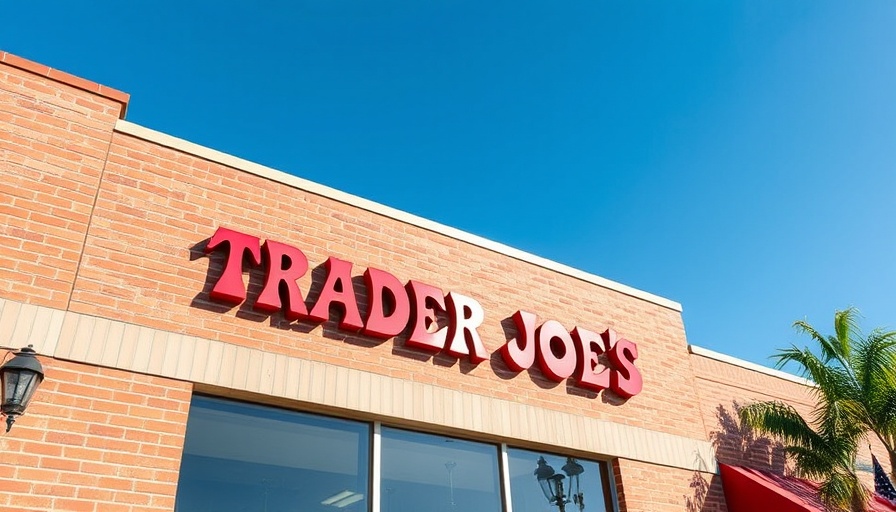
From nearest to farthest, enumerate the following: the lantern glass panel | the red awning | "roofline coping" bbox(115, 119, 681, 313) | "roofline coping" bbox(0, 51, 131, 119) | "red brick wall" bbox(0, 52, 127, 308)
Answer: the lantern glass panel → "red brick wall" bbox(0, 52, 127, 308) → "roofline coping" bbox(0, 51, 131, 119) → "roofline coping" bbox(115, 119, 681, 313) → the red awning

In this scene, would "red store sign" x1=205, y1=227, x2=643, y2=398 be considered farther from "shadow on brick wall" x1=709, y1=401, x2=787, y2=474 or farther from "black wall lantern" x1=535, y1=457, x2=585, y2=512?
"shadow on brick wall" x1=709, y1=401, x2=787, y2=474

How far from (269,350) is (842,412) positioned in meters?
9.55

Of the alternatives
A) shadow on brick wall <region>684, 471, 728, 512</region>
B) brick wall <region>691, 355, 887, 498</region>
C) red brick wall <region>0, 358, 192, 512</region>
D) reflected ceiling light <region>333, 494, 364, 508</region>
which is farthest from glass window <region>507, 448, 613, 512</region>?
red brick wall <region>0, 358, 192, 512</region>

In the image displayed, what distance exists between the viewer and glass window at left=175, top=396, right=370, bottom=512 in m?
6.48

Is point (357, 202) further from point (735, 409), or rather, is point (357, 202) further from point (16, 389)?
point (735, 409)

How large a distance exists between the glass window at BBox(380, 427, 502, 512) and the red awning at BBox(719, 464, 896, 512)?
13.9ft

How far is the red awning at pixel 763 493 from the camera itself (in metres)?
9.60

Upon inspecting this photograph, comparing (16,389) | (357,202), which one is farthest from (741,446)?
(16,389)

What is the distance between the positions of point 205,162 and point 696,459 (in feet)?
26.6

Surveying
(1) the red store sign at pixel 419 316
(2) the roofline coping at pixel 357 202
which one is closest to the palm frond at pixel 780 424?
(2) the roofline coping at pixel 357 202

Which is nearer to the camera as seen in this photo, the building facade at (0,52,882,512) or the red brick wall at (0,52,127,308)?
the building facade at (0,52,882,512)

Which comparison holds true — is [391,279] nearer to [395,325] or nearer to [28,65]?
[395,325]

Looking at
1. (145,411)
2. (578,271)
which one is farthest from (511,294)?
(145,411)

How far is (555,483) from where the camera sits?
8.85 m
